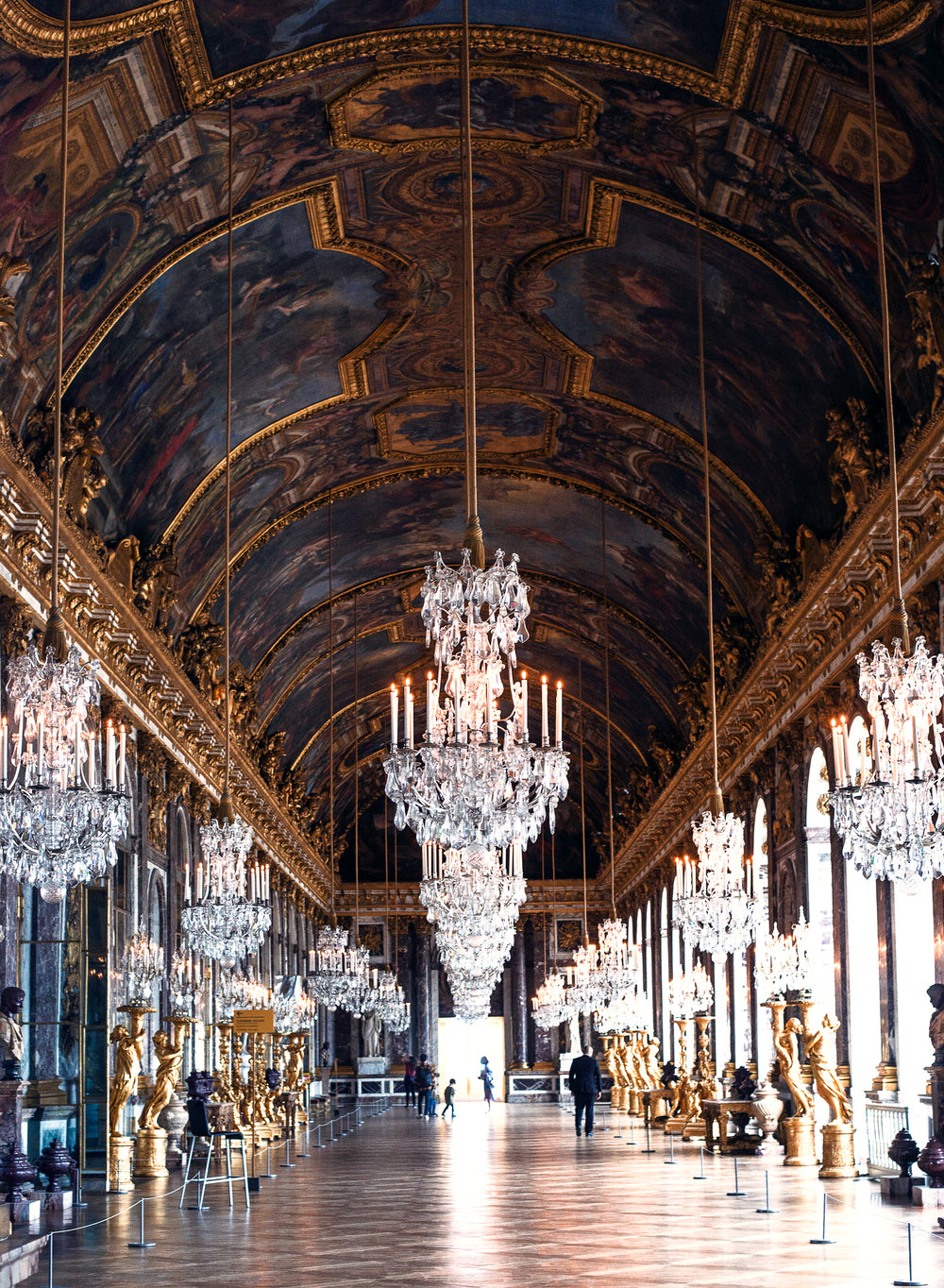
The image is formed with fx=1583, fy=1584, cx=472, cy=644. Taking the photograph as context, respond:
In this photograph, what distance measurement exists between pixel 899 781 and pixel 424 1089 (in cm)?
3109

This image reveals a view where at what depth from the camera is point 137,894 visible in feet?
69.8

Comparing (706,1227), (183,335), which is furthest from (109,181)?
(706,1227)

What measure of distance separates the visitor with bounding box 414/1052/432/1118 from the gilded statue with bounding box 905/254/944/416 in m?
28.3

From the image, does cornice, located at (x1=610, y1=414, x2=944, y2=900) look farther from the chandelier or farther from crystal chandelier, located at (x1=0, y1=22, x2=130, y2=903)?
crystal chandelier, located at (x1=0, y1=22, x2=130, y2=903)

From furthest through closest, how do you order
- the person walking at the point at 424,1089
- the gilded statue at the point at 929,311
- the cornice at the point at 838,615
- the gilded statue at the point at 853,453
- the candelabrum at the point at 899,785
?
the person walking at the point at 424,1089 < the gilded statue at the point at 853,453 < the cornice at the point at 838,615 < the gilded statue at the point at 929,311 < the candelabrum at the point at 899,785

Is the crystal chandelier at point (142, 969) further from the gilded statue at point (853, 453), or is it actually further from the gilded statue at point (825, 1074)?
the gilded statue at point (853, 453)

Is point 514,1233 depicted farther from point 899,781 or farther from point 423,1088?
point 423,1088

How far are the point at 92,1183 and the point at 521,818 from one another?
9.47 meters

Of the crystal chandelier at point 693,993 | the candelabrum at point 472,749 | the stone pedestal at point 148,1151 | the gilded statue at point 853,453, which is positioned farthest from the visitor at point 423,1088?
the candelabrum at point 472,749

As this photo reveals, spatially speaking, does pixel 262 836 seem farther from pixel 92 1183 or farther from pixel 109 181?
pixel 109 181

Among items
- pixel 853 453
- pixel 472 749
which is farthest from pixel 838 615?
pixel 472 749

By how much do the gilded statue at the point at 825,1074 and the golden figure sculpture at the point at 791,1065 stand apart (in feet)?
1.28

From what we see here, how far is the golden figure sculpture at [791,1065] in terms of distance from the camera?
17625 mm

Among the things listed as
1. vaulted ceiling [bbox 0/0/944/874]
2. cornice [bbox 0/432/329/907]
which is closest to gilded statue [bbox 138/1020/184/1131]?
cornice [bbox 0/432/329/907]
